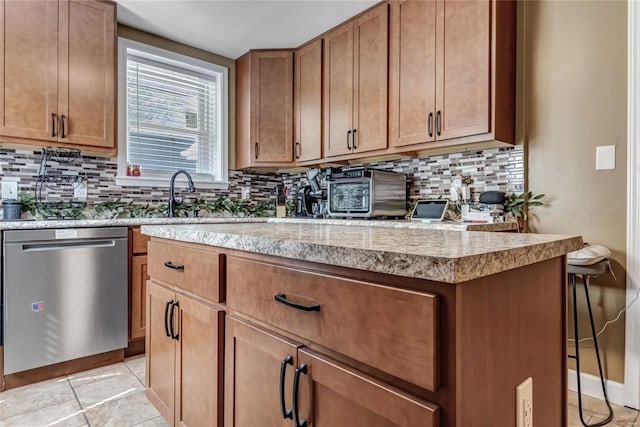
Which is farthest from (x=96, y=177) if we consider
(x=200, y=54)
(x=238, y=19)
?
(x=238, y=19)

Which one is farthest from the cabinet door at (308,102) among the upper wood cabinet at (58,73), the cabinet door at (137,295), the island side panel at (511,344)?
the island side panel at (511,344)

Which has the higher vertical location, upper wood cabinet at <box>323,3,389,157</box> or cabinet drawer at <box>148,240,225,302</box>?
upper wood cabinet at <box>323,3,389,157</box>

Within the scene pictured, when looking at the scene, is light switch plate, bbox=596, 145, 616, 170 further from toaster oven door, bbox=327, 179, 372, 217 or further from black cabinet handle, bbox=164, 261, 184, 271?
black cabinet handle, bbox=164, 261, 184, 271

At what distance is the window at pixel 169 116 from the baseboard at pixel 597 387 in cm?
316

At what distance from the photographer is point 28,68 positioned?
2389 mm

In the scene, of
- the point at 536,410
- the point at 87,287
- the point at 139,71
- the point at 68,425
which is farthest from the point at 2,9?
the point at 536,410

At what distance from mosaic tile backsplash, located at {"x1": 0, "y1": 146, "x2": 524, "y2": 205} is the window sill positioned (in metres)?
0.04

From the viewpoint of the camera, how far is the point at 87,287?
90.9 inches

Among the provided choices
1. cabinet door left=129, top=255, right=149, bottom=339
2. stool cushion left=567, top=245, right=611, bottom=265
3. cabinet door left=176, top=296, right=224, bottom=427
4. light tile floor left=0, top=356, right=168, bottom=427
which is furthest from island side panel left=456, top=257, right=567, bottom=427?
cabinet door left=129, top=255, right=149, bottom=339

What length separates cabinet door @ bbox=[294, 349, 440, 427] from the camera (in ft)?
2.00

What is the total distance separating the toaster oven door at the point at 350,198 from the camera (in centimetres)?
267

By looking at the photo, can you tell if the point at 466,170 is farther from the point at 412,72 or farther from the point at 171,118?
the point at 171,118

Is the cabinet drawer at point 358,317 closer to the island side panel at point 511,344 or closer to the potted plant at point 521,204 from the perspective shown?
the island side panel at point 511,344

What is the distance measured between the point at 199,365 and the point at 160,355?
1.40ft
